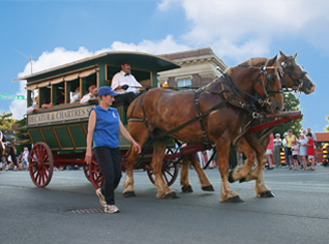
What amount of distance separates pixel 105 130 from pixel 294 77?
3112mm

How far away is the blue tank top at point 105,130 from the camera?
5121 mm

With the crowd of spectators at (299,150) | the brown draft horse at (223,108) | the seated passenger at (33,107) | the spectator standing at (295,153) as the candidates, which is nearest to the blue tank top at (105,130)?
the brown draft horse at (223,108)

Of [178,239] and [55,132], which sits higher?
[55,132]

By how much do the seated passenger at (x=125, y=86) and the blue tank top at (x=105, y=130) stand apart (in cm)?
248

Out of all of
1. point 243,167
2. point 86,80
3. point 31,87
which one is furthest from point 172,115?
point 31,87

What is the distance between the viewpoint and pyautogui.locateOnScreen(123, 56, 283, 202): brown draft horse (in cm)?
585

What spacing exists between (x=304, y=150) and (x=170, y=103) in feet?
34.8

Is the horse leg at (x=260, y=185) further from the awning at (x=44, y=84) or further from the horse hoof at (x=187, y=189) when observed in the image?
the awning at (x=44, y=84)

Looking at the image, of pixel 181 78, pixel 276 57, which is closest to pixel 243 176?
pixel 276 57

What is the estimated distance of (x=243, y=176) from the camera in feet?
19.9

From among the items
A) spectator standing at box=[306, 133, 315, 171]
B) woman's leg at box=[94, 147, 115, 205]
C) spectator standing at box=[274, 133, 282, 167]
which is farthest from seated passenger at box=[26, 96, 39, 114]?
spectator standing at box=[274, 133, 282, 167]

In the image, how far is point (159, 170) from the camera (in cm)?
707

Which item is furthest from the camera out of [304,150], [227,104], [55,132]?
[304,150]

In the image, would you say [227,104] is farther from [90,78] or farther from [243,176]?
[90,78]
